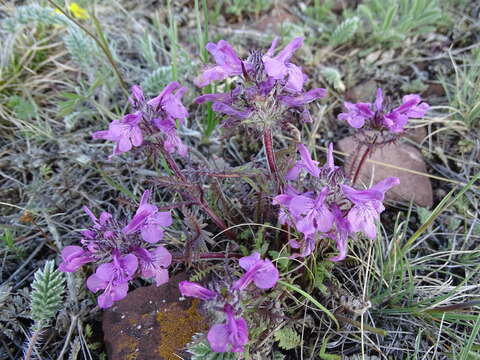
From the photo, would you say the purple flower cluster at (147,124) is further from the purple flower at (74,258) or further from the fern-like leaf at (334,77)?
the fern-like leaf at (334,77)

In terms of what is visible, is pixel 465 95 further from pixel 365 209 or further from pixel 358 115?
pixel 365 209

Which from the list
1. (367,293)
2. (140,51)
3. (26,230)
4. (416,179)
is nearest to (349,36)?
(416,179)

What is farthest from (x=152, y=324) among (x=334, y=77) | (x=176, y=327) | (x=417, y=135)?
(x=417, y=135)

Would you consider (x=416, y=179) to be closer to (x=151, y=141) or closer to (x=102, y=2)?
(x=151, y=141)

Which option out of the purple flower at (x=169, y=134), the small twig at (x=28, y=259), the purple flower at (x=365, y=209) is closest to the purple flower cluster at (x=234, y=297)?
the purple flower at (x=365, y=209)

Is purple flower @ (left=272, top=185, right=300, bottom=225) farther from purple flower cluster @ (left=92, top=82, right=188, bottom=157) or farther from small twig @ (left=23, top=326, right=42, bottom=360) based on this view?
small twig @ (left=23, top=326, right=42, bottom=360)

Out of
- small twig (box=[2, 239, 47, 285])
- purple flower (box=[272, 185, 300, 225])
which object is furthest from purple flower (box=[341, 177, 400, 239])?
small twig (box=[2, 239, 47, 285])
